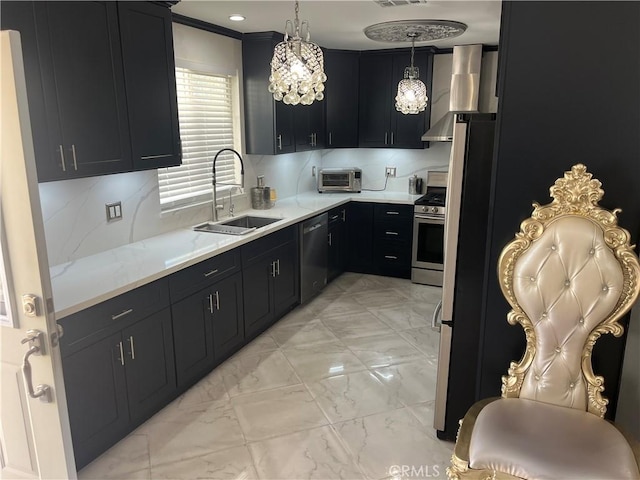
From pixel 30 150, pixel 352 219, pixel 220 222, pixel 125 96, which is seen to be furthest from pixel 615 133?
pixel 352 219

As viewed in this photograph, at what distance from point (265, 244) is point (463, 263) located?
177cm

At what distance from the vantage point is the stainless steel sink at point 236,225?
3.77 meters

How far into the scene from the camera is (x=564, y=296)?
72.4 inches

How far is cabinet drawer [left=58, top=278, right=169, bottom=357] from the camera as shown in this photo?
7.17 ft

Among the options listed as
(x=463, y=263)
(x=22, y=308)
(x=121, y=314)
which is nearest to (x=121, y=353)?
(x=121, y=314)

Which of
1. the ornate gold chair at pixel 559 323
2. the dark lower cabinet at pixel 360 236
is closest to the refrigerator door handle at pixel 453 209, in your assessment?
the ornate gold chair at pixel 559 323

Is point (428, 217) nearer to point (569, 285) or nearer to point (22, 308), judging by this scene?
point (569, 285)

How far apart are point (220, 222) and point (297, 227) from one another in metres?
0.69

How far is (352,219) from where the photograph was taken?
539cm

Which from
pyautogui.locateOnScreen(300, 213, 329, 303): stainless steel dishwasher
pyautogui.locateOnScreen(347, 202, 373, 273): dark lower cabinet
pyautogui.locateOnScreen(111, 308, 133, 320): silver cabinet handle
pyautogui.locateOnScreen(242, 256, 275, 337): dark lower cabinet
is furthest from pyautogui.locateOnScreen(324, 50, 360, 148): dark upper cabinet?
pyautogui.locateOnScreen(111, 308, 133, 320): silver cabinet handle

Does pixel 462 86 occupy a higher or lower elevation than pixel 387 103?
higher

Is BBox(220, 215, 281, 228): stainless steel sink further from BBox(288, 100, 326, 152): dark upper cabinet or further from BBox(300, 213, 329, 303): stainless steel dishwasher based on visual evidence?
BBox(288, 100, 326, 152): dark upper cabinet

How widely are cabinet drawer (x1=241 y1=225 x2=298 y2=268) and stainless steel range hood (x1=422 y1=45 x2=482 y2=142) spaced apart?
1.79 metres

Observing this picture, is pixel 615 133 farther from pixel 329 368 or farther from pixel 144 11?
pixel 144 11
